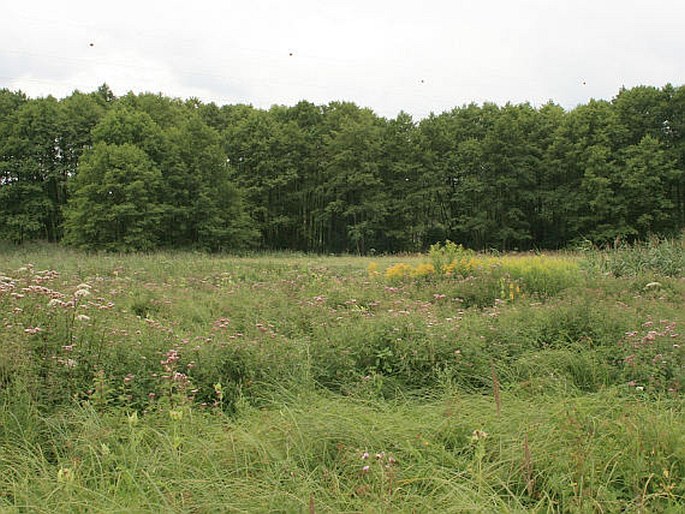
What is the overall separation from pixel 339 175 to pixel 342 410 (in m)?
33.1

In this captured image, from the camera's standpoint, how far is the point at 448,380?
4023 millimetres

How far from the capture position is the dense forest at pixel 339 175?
1219 inches

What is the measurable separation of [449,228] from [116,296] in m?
30.9

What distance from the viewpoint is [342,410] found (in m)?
3.42

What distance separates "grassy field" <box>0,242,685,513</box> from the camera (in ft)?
8.23

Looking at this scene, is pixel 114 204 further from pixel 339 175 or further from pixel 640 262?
pixel 640 262

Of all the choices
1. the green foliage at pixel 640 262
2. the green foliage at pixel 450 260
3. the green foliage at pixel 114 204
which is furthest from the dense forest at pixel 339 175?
the green foliage at pixel 450 260

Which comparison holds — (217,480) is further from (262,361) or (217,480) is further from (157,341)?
(157,341)

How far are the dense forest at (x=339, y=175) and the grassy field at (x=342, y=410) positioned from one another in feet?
84.5

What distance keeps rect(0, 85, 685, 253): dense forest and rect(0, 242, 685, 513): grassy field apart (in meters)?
25.7

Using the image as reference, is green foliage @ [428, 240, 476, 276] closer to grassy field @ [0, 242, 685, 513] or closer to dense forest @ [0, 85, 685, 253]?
grassy field @ [0, 242, 685, 513]

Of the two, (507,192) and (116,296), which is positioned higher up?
(507,192)

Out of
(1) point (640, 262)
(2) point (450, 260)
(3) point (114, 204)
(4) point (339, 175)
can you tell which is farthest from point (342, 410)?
(4) point (339, 175)

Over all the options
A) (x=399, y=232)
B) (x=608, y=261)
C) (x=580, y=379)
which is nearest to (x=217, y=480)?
(x=580, y=379)
